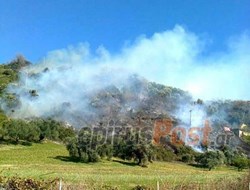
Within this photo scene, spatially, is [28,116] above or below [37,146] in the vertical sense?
above

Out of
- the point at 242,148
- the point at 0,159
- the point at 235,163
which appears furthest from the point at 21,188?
the point at 242,148

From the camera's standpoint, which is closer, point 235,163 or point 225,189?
point 225,189

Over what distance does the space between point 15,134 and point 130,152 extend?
26.6 metres

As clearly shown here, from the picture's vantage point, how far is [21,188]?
15406mm

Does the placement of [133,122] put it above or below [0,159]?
above

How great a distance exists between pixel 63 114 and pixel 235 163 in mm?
79472

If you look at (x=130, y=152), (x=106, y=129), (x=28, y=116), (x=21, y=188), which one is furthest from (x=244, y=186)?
(x=28, y=116)

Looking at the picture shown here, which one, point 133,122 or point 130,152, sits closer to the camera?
point 130,152

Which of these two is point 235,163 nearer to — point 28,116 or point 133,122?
point 28,116

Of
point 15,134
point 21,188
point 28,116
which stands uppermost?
point 28,116

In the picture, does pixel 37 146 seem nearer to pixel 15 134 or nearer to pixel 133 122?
pixel 15 134

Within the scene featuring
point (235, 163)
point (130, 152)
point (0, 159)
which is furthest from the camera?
point (235, 163)

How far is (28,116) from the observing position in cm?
14188

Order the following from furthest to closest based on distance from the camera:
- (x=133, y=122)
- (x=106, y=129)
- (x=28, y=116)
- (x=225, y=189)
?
1. (x=133, y=122)
2. (x=28, y=116)
3. (x=106, y=129)
4. (x=225, y=189)
